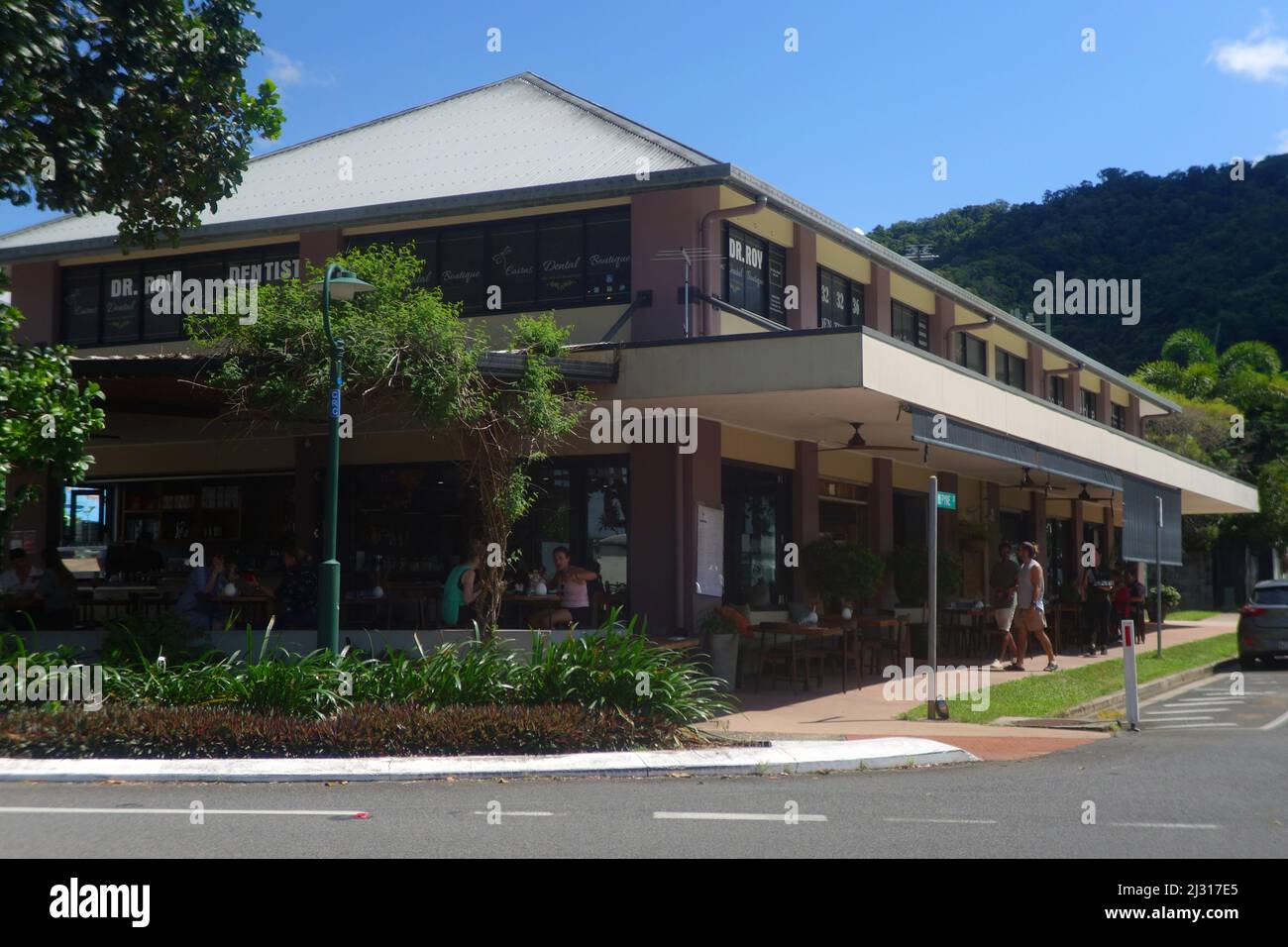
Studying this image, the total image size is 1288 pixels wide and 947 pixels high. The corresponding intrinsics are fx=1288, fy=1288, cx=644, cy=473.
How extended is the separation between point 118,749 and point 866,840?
23.0 ft

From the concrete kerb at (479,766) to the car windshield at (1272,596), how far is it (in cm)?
1366

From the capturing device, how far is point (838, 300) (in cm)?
2114

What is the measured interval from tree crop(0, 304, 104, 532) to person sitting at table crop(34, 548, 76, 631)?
9.30 ft

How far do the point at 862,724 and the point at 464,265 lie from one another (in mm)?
9008

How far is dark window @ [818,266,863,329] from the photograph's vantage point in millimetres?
20562

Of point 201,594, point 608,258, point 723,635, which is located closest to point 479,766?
point 723,635

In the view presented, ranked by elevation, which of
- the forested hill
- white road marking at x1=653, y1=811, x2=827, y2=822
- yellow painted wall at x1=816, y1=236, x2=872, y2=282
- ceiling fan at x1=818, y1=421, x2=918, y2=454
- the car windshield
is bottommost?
white road marking at x1=653, y1=811, x2=827, y2=822

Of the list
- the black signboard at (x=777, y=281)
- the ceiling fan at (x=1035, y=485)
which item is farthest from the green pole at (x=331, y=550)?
the ceiling fan at (x=1035, y=485)

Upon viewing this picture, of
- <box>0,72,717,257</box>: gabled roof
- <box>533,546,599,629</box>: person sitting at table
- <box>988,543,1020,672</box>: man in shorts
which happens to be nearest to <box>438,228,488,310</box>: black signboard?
<box>0,72,717,257</box>: gabled roof

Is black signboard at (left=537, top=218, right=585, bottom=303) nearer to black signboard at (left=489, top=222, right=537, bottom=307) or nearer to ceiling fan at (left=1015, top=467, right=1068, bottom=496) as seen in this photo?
black signboard at (left=489, top=222, right=537, bottom=307)

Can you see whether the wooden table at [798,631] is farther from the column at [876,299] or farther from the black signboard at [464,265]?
the column at [876,299]

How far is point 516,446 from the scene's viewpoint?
1460 cm

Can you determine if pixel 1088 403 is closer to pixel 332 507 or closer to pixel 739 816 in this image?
pixel 332 507

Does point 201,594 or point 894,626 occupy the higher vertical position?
point 201,594
